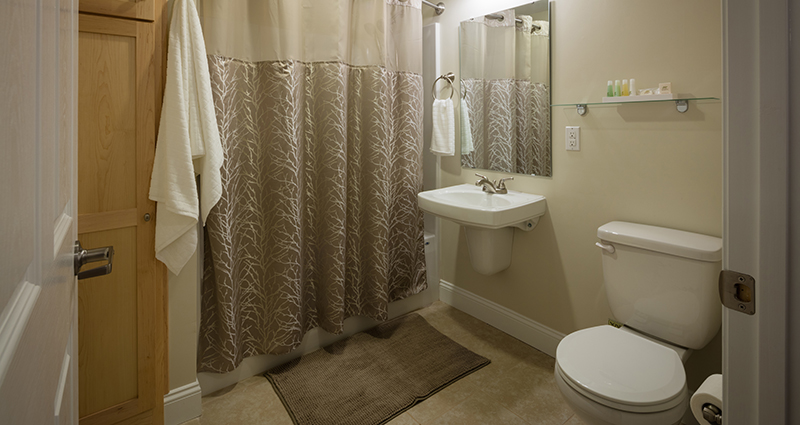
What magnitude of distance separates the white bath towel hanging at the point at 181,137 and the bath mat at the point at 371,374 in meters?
0.84

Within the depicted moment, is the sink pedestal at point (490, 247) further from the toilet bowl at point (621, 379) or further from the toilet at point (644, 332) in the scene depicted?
the toilet bowl at point (621, 379)

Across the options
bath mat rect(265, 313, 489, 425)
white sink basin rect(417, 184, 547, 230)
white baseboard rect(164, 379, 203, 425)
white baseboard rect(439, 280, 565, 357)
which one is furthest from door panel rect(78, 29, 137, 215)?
white baseboard rect(439, 280, 565, 357)

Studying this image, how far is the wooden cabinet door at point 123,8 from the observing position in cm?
124

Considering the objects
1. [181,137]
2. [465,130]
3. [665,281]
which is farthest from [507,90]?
[181,137]

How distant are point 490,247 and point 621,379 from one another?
41.8 inches

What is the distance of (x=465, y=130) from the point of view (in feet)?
8.29

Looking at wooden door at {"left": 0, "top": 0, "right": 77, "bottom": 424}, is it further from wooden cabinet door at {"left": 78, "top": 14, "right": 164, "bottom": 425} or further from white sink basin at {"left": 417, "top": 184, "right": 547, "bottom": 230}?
white sink basin at {"left": 417, "top": 184, "right": 547, "bottom": 230}

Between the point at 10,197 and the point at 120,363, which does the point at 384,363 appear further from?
the point at 10,197

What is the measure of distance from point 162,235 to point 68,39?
3.16 feet

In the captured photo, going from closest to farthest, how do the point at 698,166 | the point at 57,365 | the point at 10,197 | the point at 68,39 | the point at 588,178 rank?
the point at 10,197, the point at 57,365, the point at 68,39, the point at 698,166, the point at 588,178

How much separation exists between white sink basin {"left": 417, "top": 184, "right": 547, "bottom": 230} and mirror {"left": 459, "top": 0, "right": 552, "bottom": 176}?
18cm

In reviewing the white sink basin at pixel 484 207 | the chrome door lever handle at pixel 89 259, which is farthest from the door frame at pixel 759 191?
the white sink basin at pixel 484 207

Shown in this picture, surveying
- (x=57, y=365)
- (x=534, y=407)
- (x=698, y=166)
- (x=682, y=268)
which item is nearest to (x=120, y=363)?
(x=57, y=365)

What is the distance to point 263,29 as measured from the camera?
185 cm
